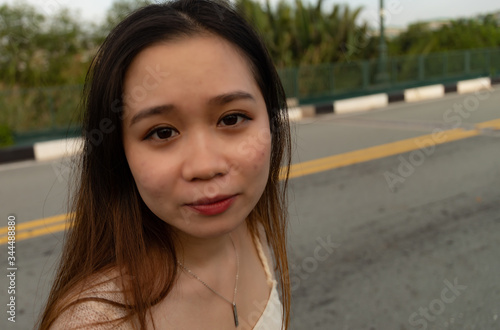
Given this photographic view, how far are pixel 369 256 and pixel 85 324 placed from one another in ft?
9.05

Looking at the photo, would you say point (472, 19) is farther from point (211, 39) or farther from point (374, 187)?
point (211, 39)

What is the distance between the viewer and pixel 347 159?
6273 millimetres

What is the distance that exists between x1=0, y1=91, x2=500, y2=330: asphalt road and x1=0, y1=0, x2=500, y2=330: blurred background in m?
0.01

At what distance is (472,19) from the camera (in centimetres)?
2062

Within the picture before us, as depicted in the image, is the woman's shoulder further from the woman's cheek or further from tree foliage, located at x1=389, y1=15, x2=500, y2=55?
tree foliage, located at x1=389, y1=15, x2=500, y2=55

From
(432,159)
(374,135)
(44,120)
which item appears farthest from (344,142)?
(44,120)

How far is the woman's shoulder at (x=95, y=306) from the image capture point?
0.84 meters

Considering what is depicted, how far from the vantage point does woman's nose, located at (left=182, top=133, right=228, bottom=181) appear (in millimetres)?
865

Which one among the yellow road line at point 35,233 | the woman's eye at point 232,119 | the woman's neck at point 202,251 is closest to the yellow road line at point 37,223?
the yellow road line at point 35,233

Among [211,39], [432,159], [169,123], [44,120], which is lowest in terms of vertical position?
[432,159]

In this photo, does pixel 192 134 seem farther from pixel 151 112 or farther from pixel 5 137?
pixel 5 137

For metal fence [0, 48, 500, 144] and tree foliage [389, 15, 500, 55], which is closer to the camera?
metal fence [0, 48, 500, 144]
